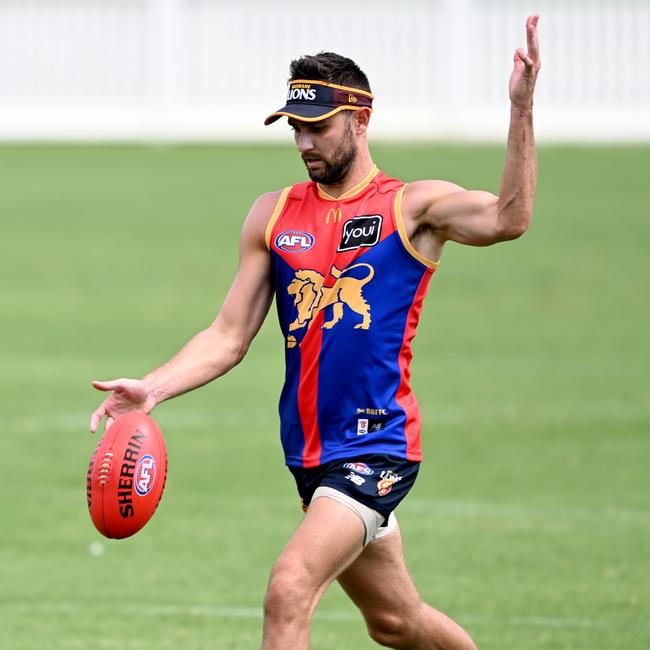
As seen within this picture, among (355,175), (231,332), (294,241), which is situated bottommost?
(231,332)

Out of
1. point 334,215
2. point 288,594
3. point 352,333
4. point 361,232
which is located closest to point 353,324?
point 352,333

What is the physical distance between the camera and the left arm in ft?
20.1

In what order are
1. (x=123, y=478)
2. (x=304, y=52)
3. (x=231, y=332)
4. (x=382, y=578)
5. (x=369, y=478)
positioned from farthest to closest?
(x=304, y=52)
(x=231, y=332)
(x=382, y=578)
(x=123, y=478)
(x=369, y=478)

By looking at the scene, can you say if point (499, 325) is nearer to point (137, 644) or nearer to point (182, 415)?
point (182, 415)

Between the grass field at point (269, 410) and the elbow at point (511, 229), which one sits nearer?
the elbow at point (511, 229)

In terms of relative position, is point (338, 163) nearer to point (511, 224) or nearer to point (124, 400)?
point (511, 224)

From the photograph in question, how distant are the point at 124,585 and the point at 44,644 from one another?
1.33 meters

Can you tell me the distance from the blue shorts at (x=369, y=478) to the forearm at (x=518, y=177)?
1.05 m

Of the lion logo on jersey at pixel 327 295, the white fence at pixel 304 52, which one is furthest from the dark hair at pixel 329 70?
the white fence at pixel 304 52

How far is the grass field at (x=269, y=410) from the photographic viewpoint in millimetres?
9234

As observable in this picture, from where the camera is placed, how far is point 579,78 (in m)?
26.2

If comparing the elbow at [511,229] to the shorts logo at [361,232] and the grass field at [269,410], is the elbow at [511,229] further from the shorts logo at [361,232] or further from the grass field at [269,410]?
the grass field at [269,410]

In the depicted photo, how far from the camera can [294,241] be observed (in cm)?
680

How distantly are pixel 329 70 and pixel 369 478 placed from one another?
1.70 m
